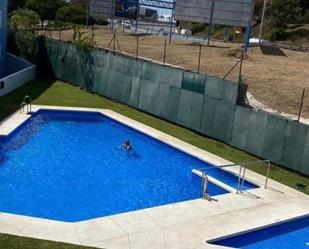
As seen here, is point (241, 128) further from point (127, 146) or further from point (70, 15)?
point (70, 15)

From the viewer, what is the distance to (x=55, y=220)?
13.0 metres

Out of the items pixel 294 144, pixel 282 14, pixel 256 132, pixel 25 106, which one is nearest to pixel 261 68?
pixel 256 132

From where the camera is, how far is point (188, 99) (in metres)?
23.3

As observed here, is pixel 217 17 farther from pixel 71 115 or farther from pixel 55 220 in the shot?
pixel 55 220

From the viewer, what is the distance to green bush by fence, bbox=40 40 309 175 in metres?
18.4

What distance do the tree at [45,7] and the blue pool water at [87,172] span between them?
55560 mm

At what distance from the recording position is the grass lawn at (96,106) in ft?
57.0

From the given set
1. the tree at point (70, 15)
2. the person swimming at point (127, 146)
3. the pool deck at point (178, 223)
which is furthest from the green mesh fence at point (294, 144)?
the tree at point (70, 15)

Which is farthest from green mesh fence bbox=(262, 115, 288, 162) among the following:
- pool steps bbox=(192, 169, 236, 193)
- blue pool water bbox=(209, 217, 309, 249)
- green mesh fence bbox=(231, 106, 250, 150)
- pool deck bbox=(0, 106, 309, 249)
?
blue pool water bbox=(209, 217, 309, 249)

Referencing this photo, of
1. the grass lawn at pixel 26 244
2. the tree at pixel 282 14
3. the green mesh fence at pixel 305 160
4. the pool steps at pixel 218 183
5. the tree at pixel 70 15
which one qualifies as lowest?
the pool steps at pixel 218 183

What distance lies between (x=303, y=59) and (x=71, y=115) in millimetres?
23992

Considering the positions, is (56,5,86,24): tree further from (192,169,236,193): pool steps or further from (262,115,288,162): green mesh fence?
(192,169,236,193): pool steps

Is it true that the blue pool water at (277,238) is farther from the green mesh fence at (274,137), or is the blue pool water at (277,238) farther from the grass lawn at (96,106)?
the green mesh fence at (274,137)

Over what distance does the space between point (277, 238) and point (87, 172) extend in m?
7.68
